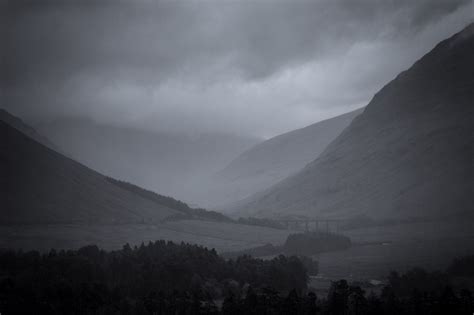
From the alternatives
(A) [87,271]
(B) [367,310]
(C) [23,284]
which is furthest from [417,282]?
(C) [23,284]

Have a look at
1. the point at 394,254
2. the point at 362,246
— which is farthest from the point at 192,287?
the point at 362,246

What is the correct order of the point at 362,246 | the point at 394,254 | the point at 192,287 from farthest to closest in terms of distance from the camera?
the point at 362,246 → the point at 394,254 → the point at 192,287

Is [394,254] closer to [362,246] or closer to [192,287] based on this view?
[362,246]

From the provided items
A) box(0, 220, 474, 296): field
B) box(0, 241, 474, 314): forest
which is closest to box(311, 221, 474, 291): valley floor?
box(0, 220, 474, 296): field

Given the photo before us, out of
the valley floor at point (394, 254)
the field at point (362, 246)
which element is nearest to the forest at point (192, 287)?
the valley floor at point (394, 254)

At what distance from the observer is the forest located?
273 ft

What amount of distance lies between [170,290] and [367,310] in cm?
3823

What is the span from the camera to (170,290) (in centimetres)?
9962

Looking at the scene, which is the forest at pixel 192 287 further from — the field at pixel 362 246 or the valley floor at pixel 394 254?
the field at pixel 362 246

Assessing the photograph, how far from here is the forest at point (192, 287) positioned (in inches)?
3270

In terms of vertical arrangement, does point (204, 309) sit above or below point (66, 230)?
below

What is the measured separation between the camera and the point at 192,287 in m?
101

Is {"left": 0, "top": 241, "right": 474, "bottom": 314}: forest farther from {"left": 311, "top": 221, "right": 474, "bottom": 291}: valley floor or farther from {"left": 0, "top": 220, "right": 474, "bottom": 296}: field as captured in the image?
{"left": 0, "top": 220, "right": 474, "bottom": 296}: field

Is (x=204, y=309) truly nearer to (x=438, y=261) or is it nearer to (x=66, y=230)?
(x=438, y=261)
